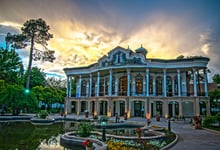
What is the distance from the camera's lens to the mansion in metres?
26.5

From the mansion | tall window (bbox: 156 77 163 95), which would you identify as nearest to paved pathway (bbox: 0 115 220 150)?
the mansion

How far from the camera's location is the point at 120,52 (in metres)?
29.5

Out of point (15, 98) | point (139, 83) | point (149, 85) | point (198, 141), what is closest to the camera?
point (198, 141)

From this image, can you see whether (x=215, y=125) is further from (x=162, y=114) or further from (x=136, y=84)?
(x=136, y=84)

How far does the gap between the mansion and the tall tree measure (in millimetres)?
8407

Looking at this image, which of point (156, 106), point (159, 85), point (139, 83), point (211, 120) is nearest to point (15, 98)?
point (139, 83)

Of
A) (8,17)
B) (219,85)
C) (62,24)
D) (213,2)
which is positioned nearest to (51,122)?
(62,24)

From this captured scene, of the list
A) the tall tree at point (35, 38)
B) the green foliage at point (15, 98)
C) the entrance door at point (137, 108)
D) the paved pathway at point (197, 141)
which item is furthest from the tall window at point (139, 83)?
the paved pathway at point (197, 141)

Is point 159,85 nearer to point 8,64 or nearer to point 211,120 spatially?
point 211,120

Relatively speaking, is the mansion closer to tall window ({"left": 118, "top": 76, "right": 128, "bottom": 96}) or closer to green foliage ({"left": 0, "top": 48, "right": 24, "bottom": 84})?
tall window ({"left": 118, "top": 76, "right": 128, "bottom": 96})

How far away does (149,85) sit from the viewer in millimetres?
29547

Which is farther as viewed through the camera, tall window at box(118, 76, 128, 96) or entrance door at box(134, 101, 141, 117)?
tall window at box(118, 76, 128, 96)

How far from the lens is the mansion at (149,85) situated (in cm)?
2653

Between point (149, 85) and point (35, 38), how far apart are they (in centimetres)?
1957
